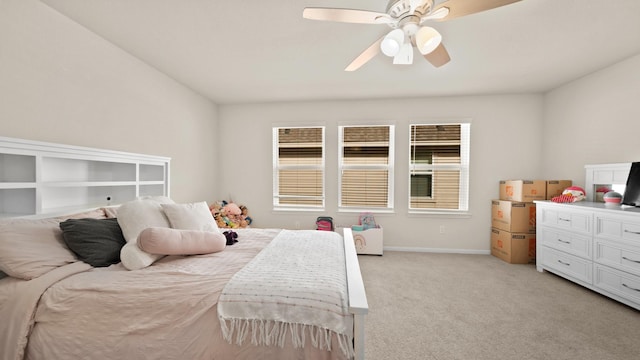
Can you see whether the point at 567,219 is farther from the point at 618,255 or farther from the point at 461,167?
the point at 461,167

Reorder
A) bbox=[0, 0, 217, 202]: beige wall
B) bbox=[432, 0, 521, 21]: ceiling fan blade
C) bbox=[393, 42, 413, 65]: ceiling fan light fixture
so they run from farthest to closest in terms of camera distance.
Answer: bbox=[393, 42, 413, 65]: ceiling fan light fixture → bbox=[0, 0, 217, 202]: beige wall → bbox=[432, 0, 521, 21]: ceiling fan blade

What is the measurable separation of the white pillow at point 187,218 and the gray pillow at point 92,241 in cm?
36

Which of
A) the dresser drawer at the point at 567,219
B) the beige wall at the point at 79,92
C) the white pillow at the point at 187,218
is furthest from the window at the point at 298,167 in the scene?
the dresser drawer at the point at 567,219

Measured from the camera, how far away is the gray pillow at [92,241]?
155cm

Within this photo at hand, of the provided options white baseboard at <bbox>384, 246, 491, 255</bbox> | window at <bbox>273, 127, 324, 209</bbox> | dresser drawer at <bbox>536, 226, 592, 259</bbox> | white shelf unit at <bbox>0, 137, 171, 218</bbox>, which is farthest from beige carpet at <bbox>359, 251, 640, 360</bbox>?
white shelf unit at <bbox>0, 137, 171, 218</bbox>

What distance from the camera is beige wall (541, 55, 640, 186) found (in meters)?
2.66

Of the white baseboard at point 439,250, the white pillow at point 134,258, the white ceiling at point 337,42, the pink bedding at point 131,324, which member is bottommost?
the white baseboard at point 439,250

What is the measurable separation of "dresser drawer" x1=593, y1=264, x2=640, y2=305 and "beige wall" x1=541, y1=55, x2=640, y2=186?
1275 millimetres

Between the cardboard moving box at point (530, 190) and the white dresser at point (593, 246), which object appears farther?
the cardboard moving box at point (530, 190)

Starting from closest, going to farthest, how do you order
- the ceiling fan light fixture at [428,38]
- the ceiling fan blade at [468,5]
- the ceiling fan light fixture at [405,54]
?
the ceiling fan blade at [468,5]
the ceiling fan light fixture at [428,38]
the ceiling fan light fixture at [405,54]

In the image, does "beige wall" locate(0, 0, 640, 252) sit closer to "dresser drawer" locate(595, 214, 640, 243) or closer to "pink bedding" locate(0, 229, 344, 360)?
"dresser drawer" locate(595, 214, 640, 243)

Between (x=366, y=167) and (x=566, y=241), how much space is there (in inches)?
104

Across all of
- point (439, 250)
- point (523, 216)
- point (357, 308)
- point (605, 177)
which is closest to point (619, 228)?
point (605, 177)

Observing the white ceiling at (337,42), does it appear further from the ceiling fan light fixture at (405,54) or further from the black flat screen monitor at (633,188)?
the black flat screen monitor at (633,188)
